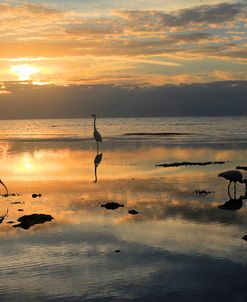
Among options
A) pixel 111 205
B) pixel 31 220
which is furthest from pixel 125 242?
pixel 111 205

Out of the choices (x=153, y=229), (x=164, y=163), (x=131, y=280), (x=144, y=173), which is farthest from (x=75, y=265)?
(x=164, y=163)

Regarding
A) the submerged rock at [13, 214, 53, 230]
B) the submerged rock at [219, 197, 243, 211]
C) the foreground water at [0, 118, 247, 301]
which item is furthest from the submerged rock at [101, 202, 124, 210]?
the submerged rock at [219, 197, 243, 211]

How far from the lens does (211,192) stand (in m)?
29.6

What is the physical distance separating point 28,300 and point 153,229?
27.5 ft

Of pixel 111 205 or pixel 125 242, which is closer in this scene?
pixel 125 242

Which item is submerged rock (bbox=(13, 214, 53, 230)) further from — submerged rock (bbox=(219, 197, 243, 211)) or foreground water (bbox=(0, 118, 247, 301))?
submerged rock (bbox=(219, 197, 243, 211))

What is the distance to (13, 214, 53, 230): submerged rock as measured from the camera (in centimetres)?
2192

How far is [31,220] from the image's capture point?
22.5 metres

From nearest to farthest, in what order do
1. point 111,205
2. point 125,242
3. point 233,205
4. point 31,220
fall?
point 125,242
point 31,220
point 111,205
point 233,205

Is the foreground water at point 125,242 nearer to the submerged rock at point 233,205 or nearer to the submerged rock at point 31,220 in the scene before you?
the submerged rock at point 233,205

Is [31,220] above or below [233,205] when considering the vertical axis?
above

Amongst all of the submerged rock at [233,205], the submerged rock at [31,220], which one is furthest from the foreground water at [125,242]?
the submerged rock at [31,220]

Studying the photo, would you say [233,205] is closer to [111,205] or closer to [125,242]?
[111,205]

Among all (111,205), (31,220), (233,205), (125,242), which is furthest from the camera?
(233,205)
